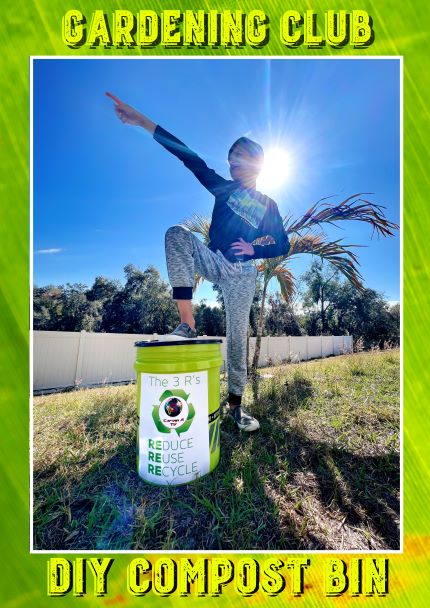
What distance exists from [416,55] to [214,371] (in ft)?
6.22

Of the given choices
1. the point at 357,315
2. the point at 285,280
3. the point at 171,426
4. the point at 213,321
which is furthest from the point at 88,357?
the point at 357,315

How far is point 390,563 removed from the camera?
1039 millimetres

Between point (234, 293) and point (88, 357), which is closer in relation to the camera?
point (234, 293)

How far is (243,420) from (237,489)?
1.95 feet

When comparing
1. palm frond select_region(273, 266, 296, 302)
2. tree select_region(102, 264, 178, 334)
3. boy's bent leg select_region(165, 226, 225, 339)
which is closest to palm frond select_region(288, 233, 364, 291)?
palm frond select_region(273, 266, 296, 302)

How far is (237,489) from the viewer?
48.1 inches

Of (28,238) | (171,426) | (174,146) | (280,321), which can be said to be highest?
(174,146)

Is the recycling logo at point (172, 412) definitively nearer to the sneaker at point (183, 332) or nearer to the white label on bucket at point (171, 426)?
the white label on bucket at point (171, 426)

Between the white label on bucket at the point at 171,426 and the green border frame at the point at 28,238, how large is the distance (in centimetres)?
48

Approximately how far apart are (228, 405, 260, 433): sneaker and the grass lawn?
6 cm

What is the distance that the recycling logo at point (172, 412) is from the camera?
1.18 m

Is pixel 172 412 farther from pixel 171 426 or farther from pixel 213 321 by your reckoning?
pixel 213 321

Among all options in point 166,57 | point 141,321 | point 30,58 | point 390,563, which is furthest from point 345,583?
point 141,321

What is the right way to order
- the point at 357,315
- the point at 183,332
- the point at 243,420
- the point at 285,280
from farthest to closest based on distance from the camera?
the point at 357,315
the point at 285,280
the point at 243,420
the point at 183,332
